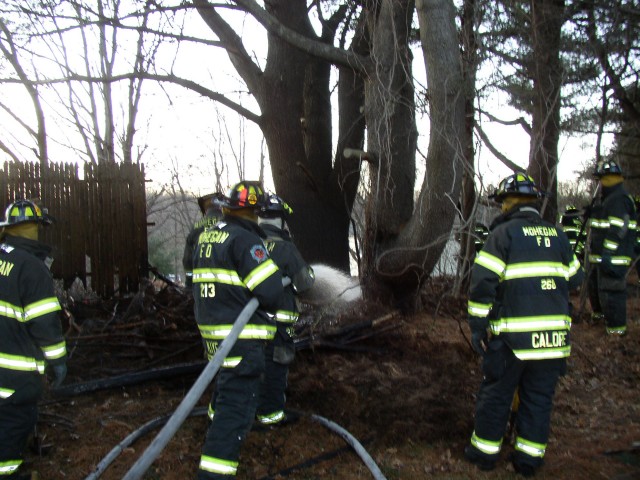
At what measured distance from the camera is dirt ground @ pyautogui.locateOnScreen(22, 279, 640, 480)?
4.12 m

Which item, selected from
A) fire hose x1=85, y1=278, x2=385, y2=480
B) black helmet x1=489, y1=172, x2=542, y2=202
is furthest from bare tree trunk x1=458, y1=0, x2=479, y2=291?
fire hose x1=85, y1=278, x2=385, y2=480

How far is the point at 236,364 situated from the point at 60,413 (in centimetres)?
219

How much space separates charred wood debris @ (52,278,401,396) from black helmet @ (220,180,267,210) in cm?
208

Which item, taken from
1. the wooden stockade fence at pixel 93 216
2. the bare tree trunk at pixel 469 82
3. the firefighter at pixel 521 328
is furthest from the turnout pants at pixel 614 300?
the wooden stockade fence at pixel 93 216

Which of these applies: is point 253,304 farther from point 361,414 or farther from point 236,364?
point 361,414

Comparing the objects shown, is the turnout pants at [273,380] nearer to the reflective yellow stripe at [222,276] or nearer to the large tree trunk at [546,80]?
the reflective yellow stripe at [222,276]

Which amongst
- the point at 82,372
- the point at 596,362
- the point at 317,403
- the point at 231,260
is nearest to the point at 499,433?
the point at 317,403

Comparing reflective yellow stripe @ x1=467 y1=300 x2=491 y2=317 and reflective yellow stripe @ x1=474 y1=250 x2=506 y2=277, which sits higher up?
reflective yellow stripe @ x1=474 y1=250 x2=506 y2=277

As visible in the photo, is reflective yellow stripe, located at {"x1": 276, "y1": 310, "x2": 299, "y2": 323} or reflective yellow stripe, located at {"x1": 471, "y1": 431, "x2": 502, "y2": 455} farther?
reflective yellow stripe, located at {"x1": 276, "y1": 310, "x2": 299, "y2": 323}

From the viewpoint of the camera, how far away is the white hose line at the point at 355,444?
150 inches

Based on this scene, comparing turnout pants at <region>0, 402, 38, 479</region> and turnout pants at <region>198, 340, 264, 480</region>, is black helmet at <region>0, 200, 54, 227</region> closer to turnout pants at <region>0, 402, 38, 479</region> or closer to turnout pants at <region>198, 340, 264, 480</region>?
turnout pants at <region>0, 402, 38, 479</region>

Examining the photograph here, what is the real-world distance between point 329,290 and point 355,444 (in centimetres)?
388

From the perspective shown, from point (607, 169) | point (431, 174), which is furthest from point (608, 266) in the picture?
point (431, 174)

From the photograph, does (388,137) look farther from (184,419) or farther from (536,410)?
(184,419)
